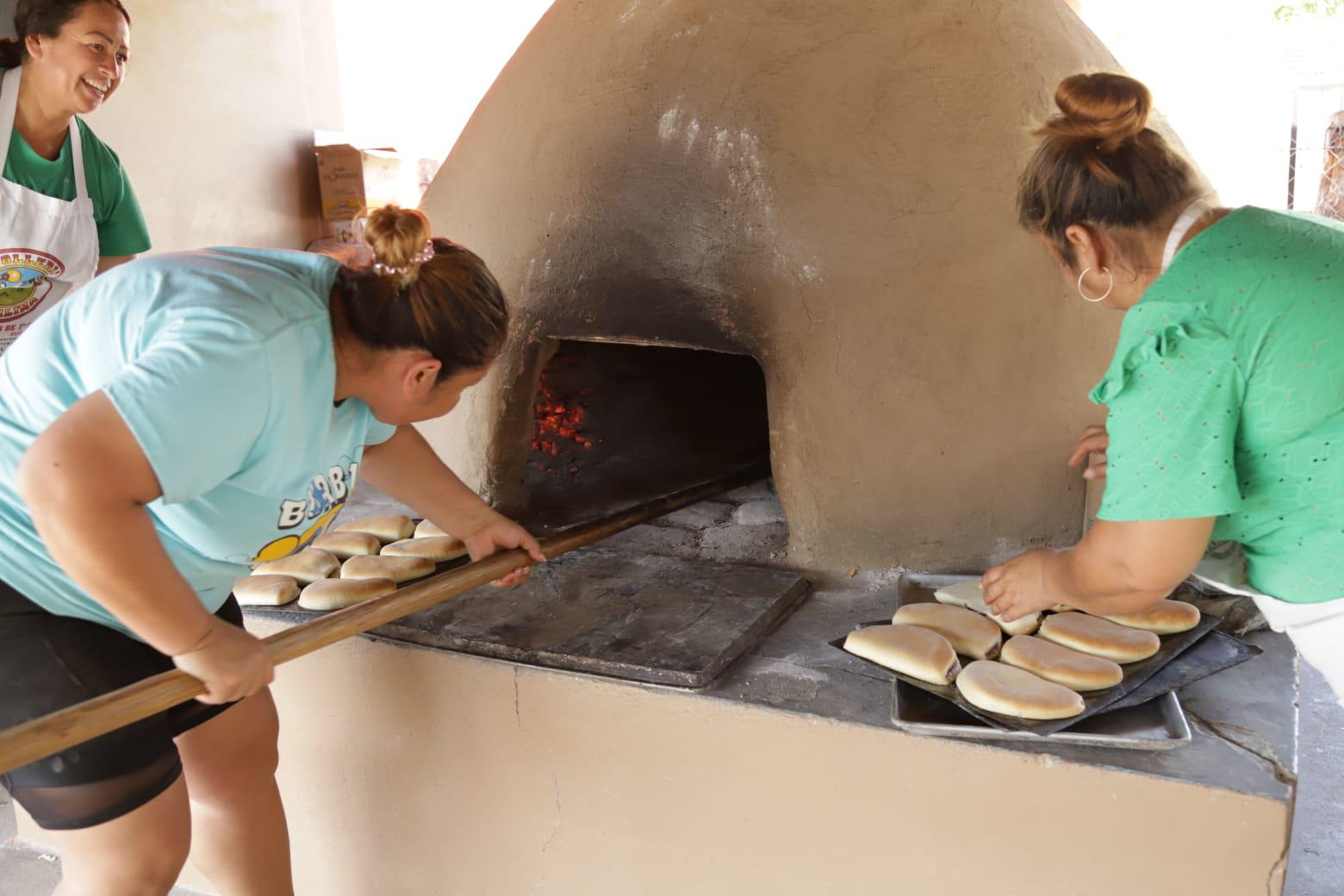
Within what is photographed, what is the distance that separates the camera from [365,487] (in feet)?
9.50

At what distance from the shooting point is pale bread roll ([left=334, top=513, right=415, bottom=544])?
2.39 meters

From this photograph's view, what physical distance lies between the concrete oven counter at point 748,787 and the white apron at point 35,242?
2.85ft

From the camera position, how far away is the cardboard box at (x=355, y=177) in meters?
5.93

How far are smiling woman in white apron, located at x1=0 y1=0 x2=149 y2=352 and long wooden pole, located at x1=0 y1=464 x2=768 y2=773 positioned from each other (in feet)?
3.73

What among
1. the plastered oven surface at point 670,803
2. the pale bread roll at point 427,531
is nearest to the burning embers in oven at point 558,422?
the pale bread roll at point 427,531

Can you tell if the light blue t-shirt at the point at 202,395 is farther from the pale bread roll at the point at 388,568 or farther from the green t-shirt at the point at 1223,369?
the green t-shirt at the point at 1223,369

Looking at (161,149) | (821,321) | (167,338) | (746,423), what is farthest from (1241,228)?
(161,149)

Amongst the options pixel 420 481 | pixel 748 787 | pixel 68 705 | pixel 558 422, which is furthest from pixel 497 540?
pixel 558 422

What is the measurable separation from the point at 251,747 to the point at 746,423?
208 centimetres

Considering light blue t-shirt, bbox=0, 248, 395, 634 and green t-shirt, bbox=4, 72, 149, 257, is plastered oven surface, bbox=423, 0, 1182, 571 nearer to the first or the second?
light blue t-shirt, bbox=0, 248, 395, 634

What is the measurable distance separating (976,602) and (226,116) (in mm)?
5036

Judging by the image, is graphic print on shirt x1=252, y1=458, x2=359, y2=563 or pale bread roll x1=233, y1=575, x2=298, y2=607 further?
pale bread roll x1=233, y1=575, x2=298, y2=607

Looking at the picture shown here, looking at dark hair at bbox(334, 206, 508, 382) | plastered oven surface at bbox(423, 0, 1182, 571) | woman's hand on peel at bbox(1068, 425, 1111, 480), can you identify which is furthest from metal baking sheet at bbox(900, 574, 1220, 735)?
dark hair at bbox(334, 206, 508, 382)

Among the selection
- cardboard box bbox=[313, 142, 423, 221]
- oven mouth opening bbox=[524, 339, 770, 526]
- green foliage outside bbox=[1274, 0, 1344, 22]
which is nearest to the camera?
oven mouth opening bbox=[524, 339, 770, 526]
